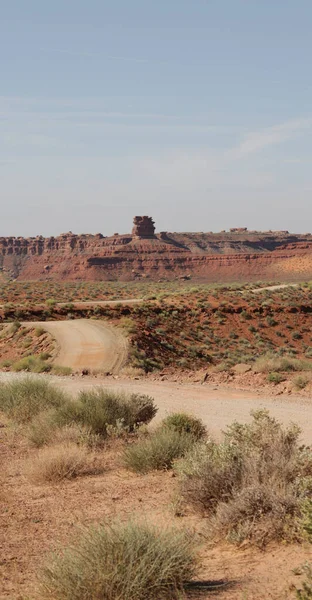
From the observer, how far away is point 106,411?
1159cm

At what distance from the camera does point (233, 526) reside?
6309 millimetres

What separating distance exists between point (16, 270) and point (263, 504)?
169138 mm

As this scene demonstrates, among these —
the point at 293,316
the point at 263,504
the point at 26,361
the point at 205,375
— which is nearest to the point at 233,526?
the point at 263,504

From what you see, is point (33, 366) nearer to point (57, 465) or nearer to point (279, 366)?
point (279, 366)

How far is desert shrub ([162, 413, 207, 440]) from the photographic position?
34.5 feet

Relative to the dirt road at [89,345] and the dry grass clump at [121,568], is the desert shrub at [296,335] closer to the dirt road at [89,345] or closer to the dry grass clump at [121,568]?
the dirt road at [89,345]

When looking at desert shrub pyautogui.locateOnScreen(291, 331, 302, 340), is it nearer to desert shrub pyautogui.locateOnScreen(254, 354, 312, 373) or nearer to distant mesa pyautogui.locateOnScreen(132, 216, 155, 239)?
desert shrub pyautogui.locateOnScreen(254, 354, 312, 373)

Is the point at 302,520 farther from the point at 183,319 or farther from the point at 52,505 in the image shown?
the point at 183,319

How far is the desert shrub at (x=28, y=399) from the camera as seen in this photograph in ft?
43.0

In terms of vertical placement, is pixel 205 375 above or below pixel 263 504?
below

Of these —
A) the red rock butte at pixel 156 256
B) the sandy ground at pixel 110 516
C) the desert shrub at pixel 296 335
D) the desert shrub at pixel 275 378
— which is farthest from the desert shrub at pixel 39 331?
the red rock butte at pixel 156 256

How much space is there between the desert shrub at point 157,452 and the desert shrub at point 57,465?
0.75 meters

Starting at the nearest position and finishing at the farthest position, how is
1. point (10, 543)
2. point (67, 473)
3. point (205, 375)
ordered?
point (10, 543)
point (67, 473)
point (205, 375)

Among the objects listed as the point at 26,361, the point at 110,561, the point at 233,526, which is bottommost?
the point at 26,361
